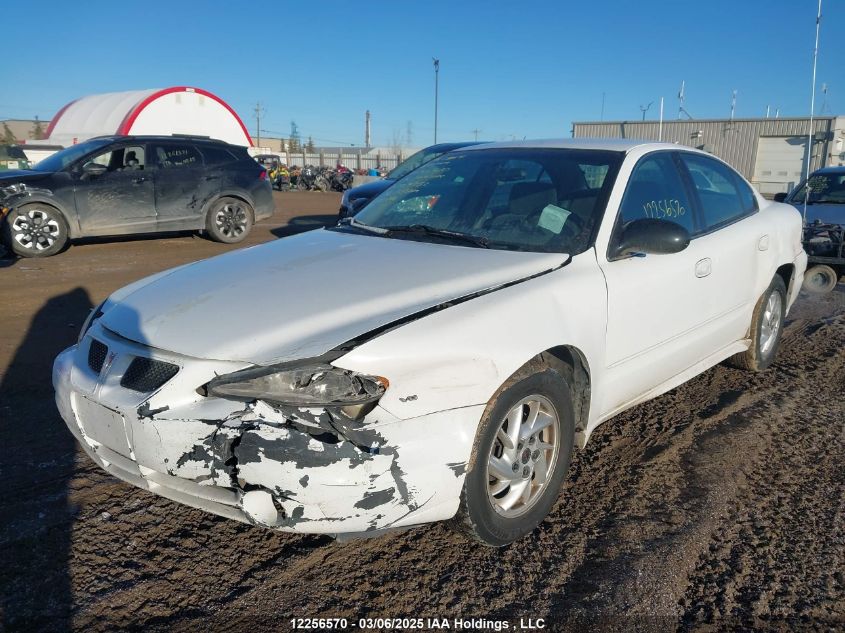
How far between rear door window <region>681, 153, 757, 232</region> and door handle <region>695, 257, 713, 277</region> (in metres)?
0.26

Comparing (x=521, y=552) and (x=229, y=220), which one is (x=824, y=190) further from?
(x=229, y=220)

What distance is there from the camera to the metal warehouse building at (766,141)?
29.6 metres

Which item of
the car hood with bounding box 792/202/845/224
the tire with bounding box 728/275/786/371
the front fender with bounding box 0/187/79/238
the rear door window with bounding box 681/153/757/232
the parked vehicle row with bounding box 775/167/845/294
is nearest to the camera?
the rear door window with bounding box 681/153/757/232

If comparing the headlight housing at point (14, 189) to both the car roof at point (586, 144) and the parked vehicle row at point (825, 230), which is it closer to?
the car roof at point (586, 144)

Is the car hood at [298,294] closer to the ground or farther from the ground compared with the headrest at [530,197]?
closer to the ground

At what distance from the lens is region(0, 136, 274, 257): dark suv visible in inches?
366

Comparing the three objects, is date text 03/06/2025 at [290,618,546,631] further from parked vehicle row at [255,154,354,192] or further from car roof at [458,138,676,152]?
parked vehicle row at [255,154,354,192]

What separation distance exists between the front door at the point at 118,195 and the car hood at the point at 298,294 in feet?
24.4

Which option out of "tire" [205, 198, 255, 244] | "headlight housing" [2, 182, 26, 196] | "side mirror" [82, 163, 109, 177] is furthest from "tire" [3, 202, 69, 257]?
"tire" [205, 198, 255, 244]

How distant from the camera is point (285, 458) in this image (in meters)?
2.15

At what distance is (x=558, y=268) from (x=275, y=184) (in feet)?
105

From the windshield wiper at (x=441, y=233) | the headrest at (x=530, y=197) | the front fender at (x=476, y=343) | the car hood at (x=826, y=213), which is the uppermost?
the headrest at (x=530, y=197)

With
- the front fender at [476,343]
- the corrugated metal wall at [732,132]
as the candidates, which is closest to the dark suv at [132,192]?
the front fender at [476,343]

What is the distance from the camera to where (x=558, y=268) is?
117 inches
